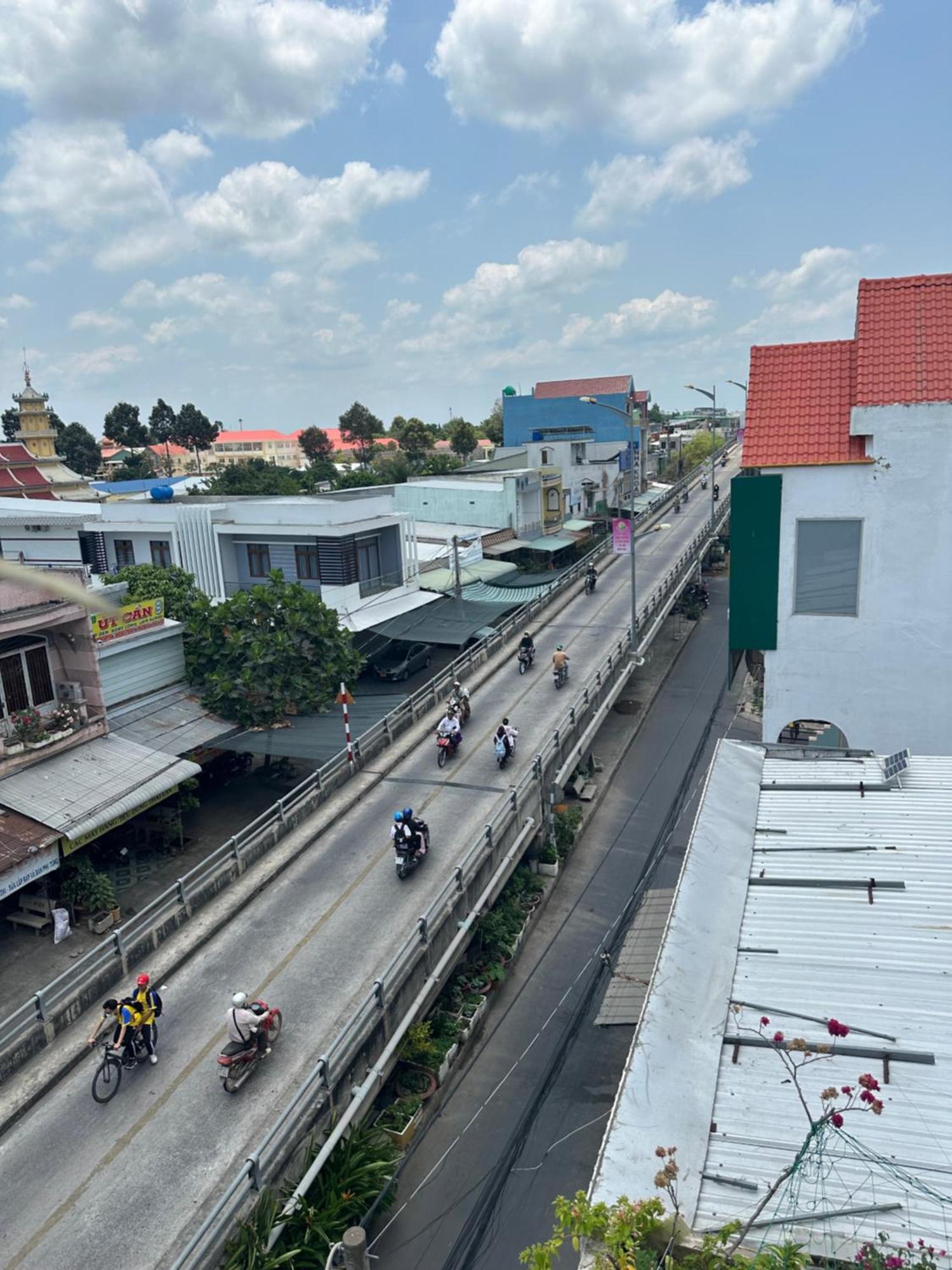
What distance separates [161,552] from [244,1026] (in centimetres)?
2915

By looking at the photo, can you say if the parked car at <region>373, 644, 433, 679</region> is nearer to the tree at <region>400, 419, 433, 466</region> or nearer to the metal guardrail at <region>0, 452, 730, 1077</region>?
the metal guardrail at <region>0, 452, 730, 1077</region>

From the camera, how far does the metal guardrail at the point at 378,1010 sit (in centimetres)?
1022

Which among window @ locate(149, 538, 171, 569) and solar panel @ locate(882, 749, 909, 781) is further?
window @ locate(149, 538, 171, 569)

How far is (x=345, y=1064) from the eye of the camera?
12430 millimetres

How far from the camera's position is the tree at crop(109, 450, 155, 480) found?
312 feet

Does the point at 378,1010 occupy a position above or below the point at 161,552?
below

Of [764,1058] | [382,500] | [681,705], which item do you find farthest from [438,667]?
[764,1058]

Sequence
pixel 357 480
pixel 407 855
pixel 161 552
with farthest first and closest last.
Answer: pixel 357 480, pixel 161 552, pixel 407 855

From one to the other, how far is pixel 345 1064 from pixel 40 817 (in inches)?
432

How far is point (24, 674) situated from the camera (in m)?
22.2

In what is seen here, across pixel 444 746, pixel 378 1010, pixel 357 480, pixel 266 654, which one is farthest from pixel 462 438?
pixel 378 1010

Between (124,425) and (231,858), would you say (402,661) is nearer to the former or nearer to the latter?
→ (231,858)

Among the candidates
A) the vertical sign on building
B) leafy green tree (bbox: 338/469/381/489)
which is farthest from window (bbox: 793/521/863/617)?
leafy green tree (bbox: 338/469/381/489)

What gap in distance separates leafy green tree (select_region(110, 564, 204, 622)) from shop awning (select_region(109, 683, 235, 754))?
262 cm
